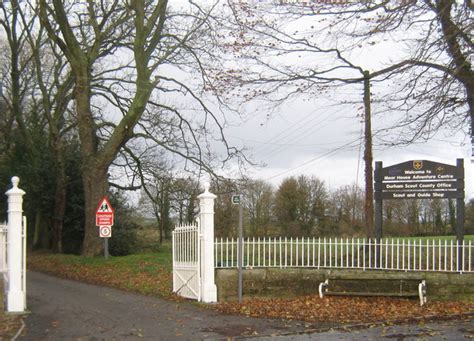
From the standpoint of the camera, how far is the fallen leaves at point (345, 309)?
36.6ft

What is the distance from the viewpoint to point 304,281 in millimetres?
13555

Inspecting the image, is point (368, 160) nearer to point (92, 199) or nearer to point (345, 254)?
point (345, 254)

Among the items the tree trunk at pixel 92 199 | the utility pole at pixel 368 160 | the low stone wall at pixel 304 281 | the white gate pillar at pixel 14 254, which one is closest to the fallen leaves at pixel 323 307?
the low stone wall at pixel 304 281

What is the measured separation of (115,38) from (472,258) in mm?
19649

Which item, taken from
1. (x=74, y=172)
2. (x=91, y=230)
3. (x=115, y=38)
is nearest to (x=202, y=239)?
(x=91, y=230)

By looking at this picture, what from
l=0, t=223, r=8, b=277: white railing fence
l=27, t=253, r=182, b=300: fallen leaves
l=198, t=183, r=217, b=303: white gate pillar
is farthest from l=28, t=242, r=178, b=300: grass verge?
l=0, t=223, r=8, b=277: white railing fence

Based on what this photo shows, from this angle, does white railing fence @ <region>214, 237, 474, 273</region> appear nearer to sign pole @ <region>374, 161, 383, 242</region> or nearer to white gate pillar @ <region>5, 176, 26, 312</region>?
sign pole @ <region>374, 161, 383, 242</region>

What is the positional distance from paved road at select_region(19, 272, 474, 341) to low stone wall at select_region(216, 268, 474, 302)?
1066mm

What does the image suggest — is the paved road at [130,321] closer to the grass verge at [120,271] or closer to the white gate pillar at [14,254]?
the white gate pillar at [14,254]

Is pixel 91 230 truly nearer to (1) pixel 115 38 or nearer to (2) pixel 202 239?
(1) pixel 115 38

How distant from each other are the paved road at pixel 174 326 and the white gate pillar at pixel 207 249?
1.62 feet

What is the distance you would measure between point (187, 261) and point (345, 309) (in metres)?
3.87

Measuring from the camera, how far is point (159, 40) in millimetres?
24266

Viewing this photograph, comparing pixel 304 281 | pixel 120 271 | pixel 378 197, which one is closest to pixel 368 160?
pixel 378 197
